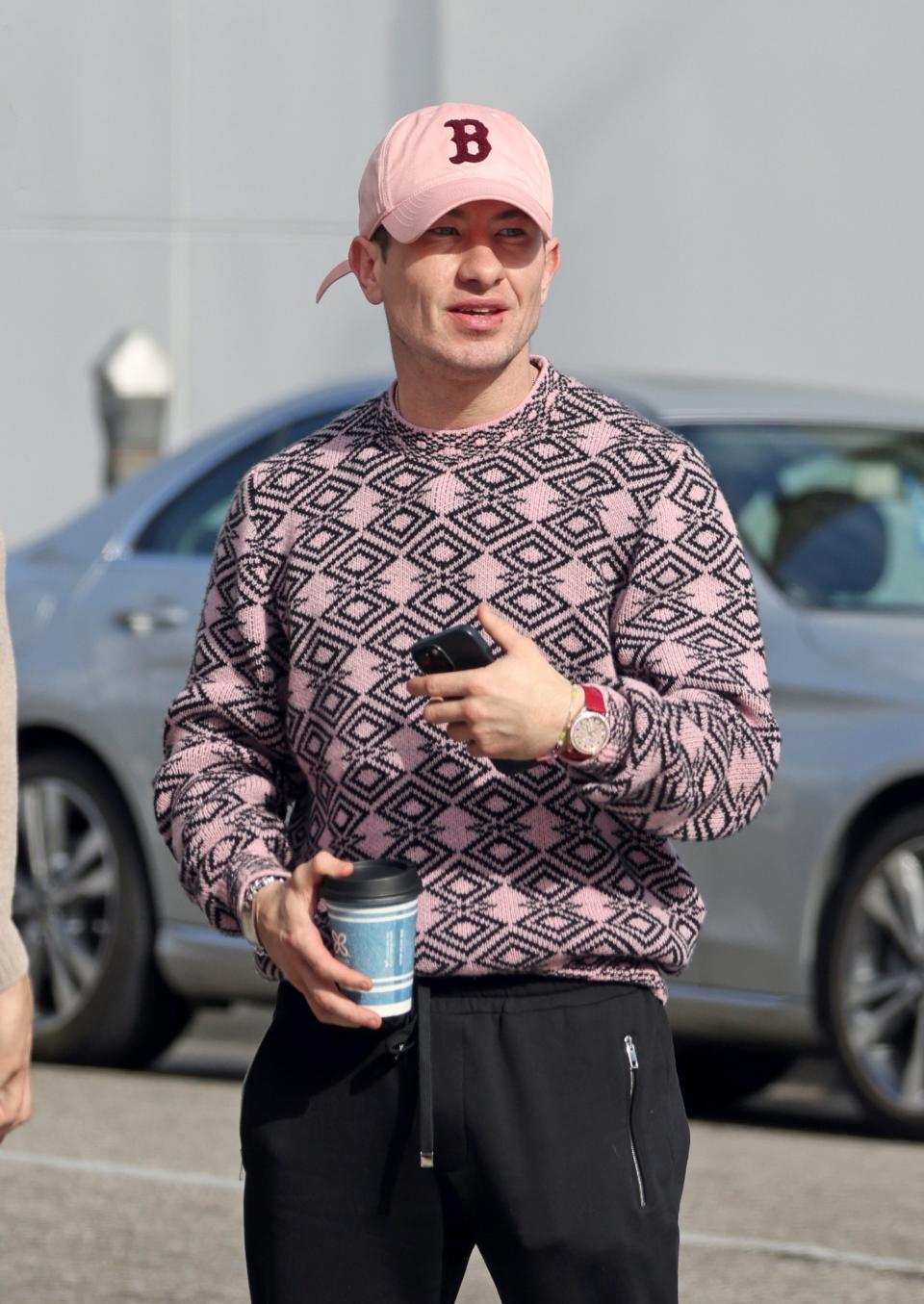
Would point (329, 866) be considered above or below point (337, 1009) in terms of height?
above

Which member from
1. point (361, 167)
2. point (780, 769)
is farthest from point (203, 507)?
point (361, 167)

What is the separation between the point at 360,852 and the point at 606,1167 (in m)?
0.39

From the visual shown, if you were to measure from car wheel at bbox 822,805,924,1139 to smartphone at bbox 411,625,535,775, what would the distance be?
3.65 m

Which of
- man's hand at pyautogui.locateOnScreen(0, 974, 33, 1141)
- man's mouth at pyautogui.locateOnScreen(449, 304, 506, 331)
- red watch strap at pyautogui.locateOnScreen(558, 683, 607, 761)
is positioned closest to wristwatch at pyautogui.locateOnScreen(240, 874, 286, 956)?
man's hand at pyautogui.locateOnScreen(0, 974, 33, 1141)

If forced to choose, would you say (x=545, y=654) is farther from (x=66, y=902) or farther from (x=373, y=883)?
(x=66, y=902)

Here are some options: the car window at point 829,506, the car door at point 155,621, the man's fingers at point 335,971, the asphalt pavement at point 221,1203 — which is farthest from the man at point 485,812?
the car door at point 155,621

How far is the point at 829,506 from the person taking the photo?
6.62 meters

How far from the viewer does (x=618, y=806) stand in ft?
8.71

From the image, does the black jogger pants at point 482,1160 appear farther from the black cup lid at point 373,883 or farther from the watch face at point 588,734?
the watch face at point 588,734

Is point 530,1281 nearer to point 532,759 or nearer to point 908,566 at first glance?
point 532,759

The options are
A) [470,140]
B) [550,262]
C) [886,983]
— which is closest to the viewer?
[470,140]

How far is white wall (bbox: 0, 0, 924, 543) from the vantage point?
49.8 feet

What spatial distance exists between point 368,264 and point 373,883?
0.74 metres

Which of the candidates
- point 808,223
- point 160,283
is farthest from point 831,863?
point 160,283
